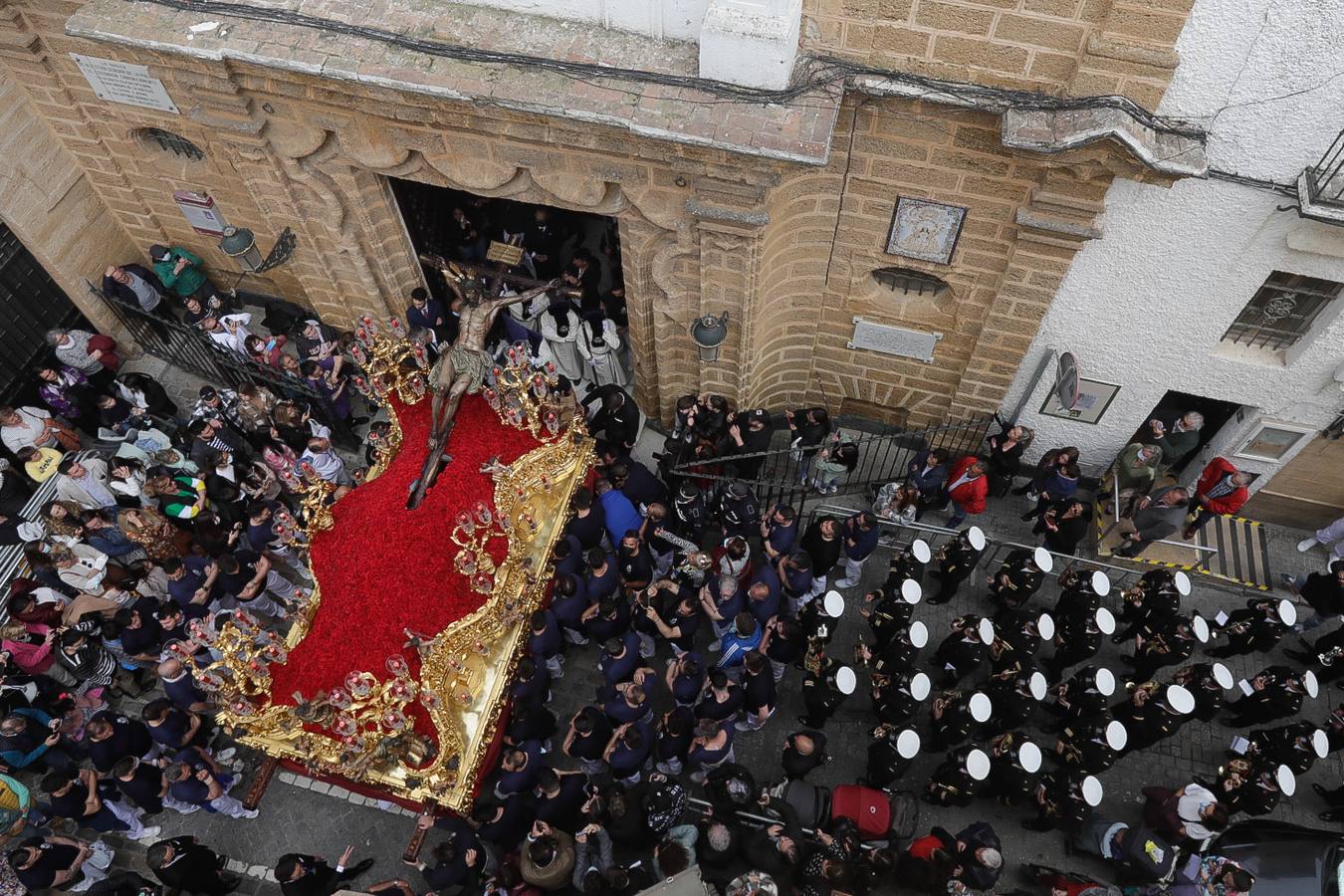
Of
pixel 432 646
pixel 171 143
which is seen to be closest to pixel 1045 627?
pixel 432 646

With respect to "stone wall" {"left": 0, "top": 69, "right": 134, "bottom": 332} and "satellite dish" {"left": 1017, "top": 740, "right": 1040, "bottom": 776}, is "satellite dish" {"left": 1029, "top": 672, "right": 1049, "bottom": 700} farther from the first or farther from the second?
"stone wall" {"left": 0, "top": 69, "right": 134, "bottom": 332}

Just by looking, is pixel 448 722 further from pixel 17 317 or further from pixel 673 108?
pixel 17 317

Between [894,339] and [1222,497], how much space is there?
4.32 meters

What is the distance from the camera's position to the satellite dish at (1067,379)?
32.9 feet

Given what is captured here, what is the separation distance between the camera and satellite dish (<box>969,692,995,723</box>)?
346 inches

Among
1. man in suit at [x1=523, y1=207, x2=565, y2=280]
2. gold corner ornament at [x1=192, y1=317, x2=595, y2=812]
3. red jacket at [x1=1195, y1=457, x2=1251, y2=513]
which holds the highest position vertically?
Result: man in suit at [x1=523, y1=207, x2=565, y2=280]

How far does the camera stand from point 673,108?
8.26 metres

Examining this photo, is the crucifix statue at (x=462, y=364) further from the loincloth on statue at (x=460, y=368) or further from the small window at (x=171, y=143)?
the small window at (x=171, y=143)

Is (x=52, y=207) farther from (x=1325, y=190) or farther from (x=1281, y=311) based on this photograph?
(x=1281, y=311)

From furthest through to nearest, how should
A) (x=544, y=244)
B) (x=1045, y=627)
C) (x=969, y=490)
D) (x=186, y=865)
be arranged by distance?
(x=544, y=244) → (x=969, y=490) → (x=1045, y=627) → (x=186, y=865)

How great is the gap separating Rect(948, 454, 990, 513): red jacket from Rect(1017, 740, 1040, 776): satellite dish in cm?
315

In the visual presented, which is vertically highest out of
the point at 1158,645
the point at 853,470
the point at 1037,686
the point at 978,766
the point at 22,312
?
the point at 853,470

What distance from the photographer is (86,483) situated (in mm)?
10805

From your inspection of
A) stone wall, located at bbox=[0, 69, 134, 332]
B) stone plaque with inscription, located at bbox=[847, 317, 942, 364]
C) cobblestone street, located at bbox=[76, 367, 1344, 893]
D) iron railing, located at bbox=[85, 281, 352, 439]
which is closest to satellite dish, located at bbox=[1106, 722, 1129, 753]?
cobblestone street, located at bbox=[76, 367, 1344, 893]
